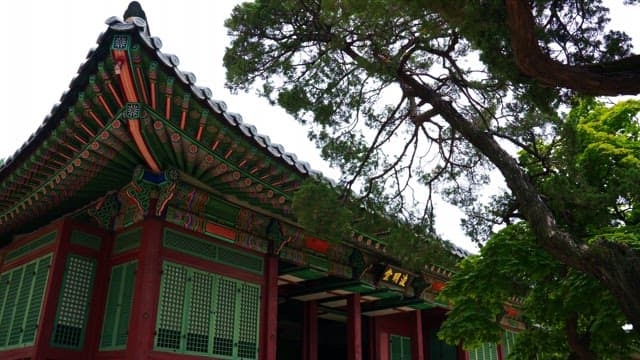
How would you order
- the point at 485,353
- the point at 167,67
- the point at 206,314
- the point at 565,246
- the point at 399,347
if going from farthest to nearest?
the point at 485,353 < the point at 399,347 < the point at 206,314 < the point at 167,67 < the point at 565,246

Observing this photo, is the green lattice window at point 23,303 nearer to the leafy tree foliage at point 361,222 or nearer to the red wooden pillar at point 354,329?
the leafy tree foliage at point 361,222

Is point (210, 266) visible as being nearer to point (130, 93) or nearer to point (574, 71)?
point (130, 93)

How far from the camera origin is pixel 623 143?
11383 mm

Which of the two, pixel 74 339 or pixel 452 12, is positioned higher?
Answer: pixel 452 12

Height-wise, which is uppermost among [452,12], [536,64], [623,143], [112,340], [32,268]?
[623,143]

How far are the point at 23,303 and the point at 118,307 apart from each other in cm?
223

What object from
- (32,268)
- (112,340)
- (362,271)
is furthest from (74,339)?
(362,271)

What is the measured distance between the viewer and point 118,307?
8.18 m

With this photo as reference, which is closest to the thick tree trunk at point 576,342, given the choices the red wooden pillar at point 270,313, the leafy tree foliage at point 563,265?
the leafy tree foliage at point 563,265

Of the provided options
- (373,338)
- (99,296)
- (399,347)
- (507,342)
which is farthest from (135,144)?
(507,342)

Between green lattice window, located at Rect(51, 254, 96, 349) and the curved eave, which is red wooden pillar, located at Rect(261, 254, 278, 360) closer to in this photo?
the curved eave

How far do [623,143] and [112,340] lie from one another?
1087cm

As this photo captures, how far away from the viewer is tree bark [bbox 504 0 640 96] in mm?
4578

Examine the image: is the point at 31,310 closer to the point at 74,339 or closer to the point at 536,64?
the point at 74,339
